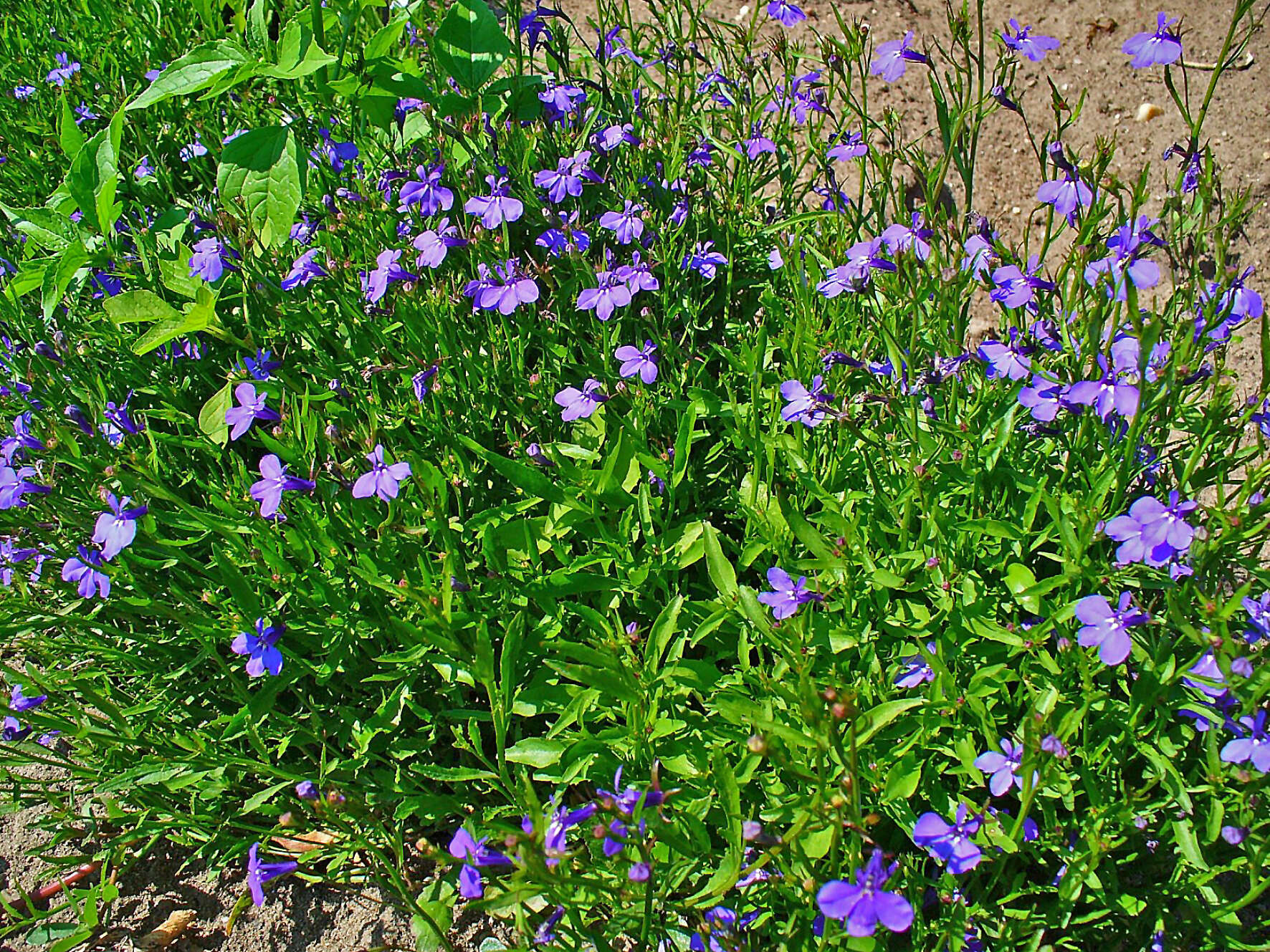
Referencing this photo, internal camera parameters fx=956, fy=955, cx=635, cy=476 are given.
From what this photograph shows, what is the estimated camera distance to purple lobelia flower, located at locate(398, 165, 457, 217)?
2410mm

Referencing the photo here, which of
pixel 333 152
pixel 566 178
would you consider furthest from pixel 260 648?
pixel 333 152

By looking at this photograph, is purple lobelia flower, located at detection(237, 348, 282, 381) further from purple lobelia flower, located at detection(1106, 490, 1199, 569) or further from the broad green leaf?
purple lobelia flower, located at detection(1106, 490, 1199, 569)

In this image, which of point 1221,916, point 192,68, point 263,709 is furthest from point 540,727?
point 192,68

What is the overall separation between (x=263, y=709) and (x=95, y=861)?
63 cm

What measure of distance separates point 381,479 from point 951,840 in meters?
1.22

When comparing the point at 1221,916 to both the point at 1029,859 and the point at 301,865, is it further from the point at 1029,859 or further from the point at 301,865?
the point at 301,865

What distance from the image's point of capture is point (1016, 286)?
1938mm

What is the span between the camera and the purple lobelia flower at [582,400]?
7.14 ft

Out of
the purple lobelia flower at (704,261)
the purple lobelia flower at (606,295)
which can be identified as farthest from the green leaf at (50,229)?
the purple lobelia flower at (704,261)

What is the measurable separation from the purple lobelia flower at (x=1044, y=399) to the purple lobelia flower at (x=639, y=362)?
0.81 metres

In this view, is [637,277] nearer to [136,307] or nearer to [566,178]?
[566,178]

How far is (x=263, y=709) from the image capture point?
2020mm

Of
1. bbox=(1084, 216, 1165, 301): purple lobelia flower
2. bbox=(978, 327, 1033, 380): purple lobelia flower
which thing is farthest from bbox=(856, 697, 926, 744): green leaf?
bbox=(1084, 216, 1165, 301): purple lobelia flower

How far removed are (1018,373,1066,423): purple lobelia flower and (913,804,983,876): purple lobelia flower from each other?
729 millimetres
